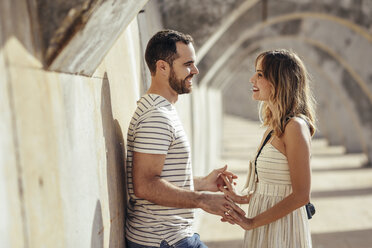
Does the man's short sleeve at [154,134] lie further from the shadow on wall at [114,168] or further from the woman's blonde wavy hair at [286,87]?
the woman's blonde wavy hair at [286,87]

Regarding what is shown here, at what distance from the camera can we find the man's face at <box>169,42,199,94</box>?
2.81 meters

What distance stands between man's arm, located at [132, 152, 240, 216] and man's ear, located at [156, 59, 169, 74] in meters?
0.52

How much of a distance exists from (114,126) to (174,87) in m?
0.41

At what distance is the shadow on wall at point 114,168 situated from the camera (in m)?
2.71

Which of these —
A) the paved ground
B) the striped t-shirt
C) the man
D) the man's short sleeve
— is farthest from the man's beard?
the paved ground

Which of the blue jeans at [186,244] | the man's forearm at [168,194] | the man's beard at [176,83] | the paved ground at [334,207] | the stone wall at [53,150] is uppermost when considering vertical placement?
the man's beard at [176,83]

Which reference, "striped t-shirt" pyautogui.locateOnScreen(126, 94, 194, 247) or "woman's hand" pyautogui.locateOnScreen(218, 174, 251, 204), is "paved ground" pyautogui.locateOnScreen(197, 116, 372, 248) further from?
"striped t-shirt" pyautogui.locateOnScreen(126, 94, 194, 247)

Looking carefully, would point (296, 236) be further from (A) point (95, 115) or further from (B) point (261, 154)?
(A) point (95, 115)

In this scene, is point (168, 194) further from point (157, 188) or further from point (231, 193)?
point (231, 193)

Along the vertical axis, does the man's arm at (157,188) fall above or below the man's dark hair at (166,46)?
below

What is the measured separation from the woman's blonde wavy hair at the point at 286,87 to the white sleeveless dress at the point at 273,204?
0.50 feet

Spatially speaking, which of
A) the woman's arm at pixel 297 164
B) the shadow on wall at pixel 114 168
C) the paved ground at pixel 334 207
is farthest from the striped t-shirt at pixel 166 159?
the paved ground at pixel 334 207

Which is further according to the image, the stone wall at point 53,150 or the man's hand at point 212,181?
the man's hand at point 212,181

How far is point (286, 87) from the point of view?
270cm
